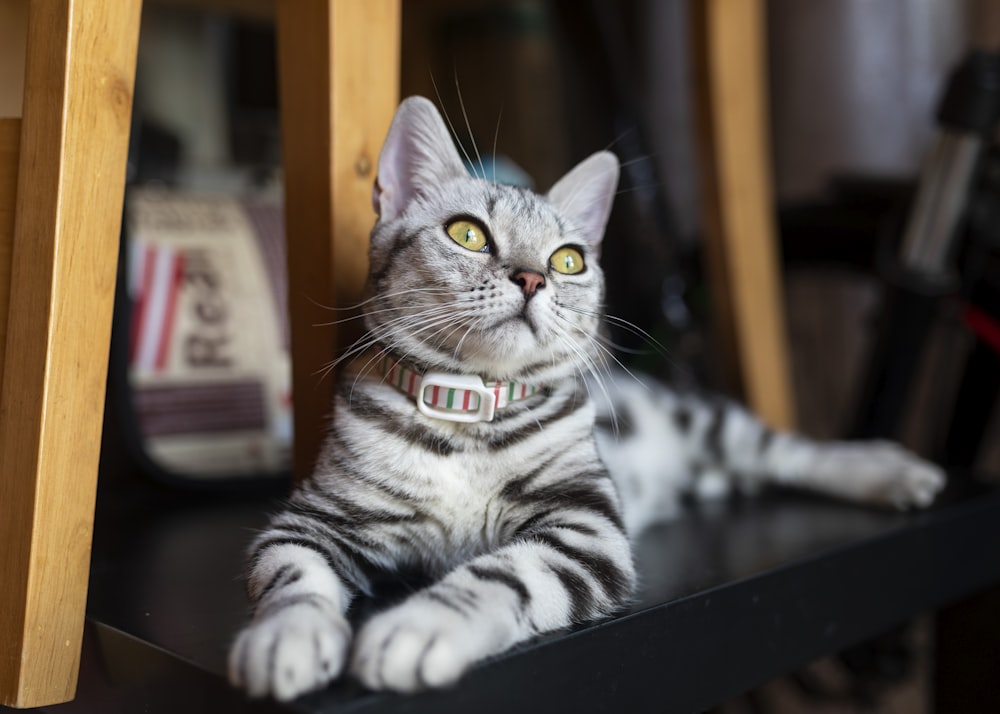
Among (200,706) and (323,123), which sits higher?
(323,123)

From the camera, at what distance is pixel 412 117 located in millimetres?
831

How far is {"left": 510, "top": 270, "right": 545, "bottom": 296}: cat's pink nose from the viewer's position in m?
0.76

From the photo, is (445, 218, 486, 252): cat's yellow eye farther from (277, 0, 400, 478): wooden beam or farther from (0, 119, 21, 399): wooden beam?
(0, 119, 21, 399): wooden beam

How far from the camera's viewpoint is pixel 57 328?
0.74 m

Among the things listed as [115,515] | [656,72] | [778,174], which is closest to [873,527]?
[115,515]

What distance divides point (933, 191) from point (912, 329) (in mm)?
242

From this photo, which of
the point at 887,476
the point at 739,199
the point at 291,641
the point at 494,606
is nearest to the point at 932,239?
the point at 739,199

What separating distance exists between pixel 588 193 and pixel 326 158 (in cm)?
28

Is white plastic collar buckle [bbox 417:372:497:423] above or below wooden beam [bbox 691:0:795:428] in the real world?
below

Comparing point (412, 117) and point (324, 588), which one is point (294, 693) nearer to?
point (324, 588)

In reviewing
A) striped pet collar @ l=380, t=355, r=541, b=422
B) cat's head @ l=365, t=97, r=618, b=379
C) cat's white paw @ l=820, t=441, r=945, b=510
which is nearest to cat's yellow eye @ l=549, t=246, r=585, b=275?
cat's head @ l=365, t=97, r=618, b=379

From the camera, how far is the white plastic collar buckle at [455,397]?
81cm

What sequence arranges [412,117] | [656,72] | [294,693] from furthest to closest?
1. [656,72]
2. [412,117]
3. [294,693]

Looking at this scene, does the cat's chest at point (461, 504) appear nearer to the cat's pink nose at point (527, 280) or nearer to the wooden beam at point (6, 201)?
the cat's pink nose at point (527, 280)
